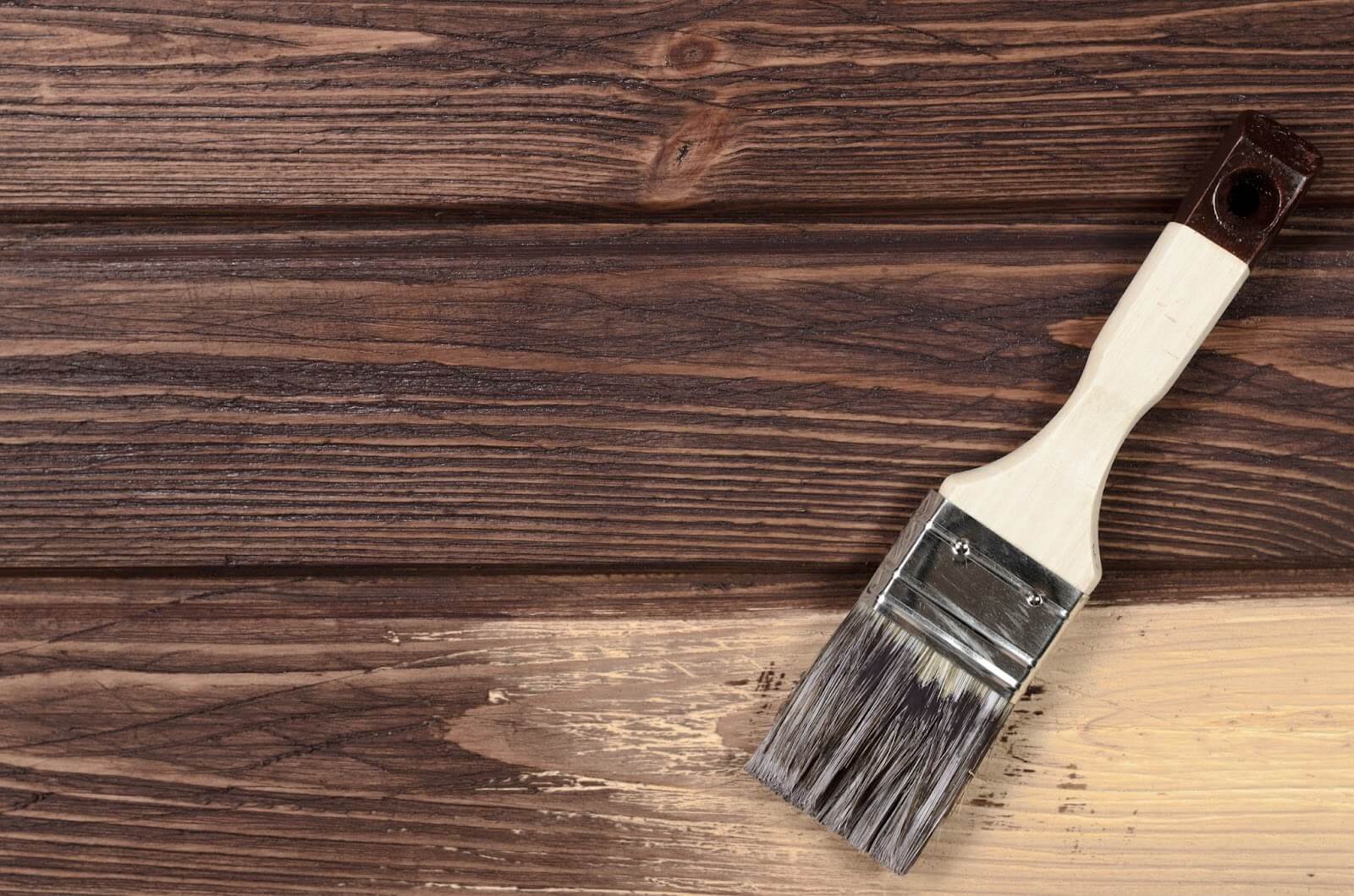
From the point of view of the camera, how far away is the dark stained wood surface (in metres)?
0.59

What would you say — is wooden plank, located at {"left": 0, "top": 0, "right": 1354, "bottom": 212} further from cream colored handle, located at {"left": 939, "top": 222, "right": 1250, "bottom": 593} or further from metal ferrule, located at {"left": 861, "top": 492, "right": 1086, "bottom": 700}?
metal ferrule, located at {"left": 861, "top": 492, "right": 1086, "bottom": 700}

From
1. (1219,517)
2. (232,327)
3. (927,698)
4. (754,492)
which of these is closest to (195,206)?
(232,327)

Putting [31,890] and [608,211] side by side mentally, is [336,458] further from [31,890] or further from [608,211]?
[31,890]

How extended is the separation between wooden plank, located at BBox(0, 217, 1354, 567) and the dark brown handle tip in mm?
57

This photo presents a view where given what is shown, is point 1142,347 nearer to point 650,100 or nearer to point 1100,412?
point 1100,412

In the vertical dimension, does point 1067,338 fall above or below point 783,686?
above

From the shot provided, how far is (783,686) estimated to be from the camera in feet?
2.03

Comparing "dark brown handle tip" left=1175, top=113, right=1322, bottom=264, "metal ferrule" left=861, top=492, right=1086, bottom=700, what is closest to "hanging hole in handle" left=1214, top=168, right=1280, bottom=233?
"dark brown handle tip" left=1175, top=113, right=1322, bottom=264

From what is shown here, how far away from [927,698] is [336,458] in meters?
0.32

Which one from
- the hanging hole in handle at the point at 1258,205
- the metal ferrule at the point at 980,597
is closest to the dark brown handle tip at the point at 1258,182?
the hanging hole in handle at the point at 1258,205

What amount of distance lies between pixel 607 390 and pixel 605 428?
20 millimetres

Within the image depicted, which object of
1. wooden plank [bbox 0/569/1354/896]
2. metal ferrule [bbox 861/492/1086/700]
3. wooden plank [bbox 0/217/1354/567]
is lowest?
wooden plank [bbox 0/569/1354/896]

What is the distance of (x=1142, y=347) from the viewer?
21.0 inches

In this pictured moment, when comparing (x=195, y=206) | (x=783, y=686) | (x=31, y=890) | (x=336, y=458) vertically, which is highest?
(x=195, y=206)
